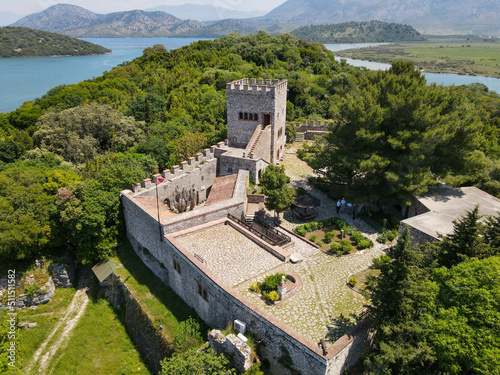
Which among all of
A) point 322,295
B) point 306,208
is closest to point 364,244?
point 306,208

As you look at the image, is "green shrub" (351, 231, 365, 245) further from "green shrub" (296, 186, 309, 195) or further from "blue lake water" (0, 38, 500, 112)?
"blue lake water" (0, 38, 500, 112)

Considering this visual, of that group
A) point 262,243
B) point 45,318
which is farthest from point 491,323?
point 45,318

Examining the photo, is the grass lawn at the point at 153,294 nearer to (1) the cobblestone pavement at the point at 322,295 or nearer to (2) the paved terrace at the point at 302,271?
(2) the paved terrace at the point at 302,271

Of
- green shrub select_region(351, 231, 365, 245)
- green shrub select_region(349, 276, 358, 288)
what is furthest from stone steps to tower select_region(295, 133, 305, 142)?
green shrub select_region(349, 276, 358, 288)

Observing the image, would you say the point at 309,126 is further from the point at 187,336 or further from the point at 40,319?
the point at 40,319

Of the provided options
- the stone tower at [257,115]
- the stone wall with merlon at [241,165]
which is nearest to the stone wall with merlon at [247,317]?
the stone wall with merlon at [241,165]
